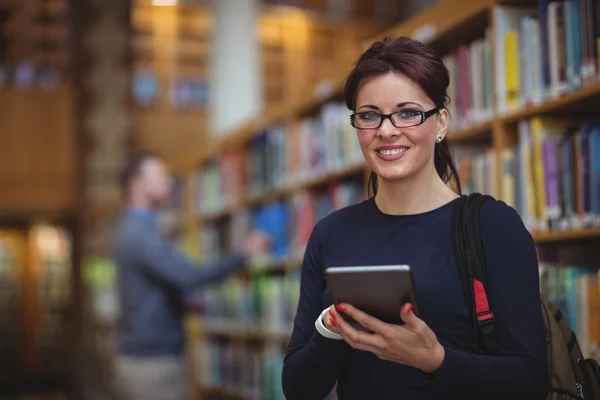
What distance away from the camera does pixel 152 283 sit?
3697 mm

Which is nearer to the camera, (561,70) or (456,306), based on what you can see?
(456,306)

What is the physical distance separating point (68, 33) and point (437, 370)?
8.78 m

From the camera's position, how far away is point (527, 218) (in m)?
2.38

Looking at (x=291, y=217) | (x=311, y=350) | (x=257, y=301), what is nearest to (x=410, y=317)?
(x=311, y=350)

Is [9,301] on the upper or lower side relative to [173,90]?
lower

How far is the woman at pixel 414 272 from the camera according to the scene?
1332mm

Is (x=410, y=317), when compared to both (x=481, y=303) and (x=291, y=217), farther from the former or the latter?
(x=291, y=217)

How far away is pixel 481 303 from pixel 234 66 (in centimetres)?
601

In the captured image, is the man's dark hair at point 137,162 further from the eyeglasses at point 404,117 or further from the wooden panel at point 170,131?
the wooden panel at point 170,131

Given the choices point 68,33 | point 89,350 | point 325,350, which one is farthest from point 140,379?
point 68,33

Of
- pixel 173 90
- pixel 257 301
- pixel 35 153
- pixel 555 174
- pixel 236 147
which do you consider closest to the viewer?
pixel 555 174

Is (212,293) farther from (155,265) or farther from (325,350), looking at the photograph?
(325,350)

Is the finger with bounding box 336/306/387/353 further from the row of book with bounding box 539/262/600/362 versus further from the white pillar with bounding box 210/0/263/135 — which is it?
the white pillar with bounding box 210/0/263/135

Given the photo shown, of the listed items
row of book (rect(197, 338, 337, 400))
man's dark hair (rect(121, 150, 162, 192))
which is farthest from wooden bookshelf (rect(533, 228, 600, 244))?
man's dark hair (rect(121, 150, 162, 192))
